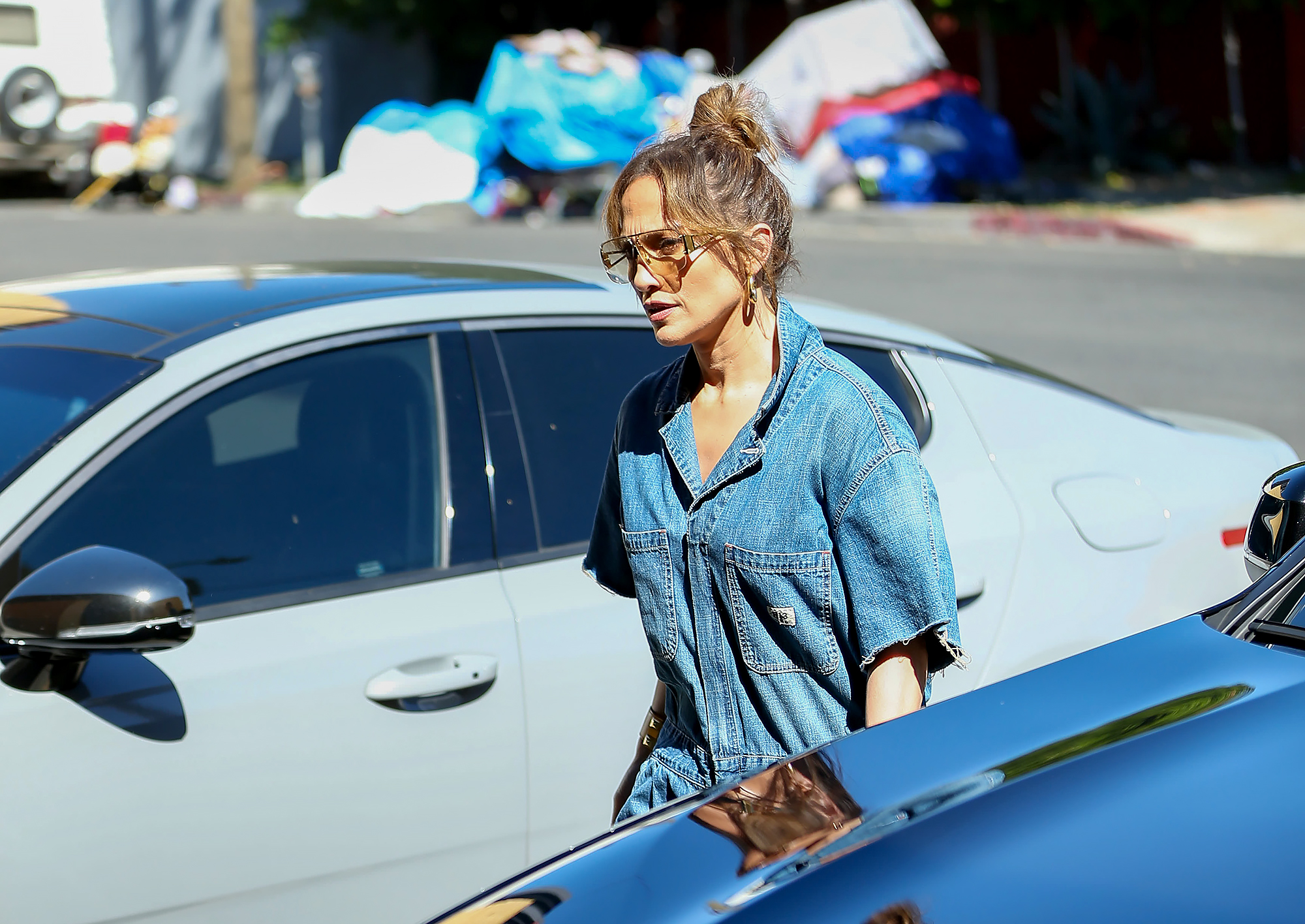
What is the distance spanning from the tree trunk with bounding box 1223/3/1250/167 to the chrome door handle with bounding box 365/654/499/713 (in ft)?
70.3

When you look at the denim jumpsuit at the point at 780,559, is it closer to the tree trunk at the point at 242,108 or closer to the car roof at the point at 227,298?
the car roof at the point at 227,298

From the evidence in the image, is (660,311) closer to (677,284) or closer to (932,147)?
(677,284)

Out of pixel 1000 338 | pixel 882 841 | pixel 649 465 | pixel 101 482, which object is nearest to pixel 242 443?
pixel 101 482

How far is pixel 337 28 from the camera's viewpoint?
28.6 metres

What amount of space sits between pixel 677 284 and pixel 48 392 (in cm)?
134

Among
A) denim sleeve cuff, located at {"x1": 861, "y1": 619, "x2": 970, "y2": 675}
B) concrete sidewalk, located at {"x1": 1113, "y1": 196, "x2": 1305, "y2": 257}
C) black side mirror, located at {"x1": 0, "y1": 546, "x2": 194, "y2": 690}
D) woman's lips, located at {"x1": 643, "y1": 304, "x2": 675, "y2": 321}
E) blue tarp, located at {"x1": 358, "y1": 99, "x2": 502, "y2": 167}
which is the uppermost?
woman's lips, located at {"x1": 643, "y1": 304, "x2": 675, "y2": 321}

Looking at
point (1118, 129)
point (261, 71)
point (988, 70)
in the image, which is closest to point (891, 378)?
point (1118, 129)

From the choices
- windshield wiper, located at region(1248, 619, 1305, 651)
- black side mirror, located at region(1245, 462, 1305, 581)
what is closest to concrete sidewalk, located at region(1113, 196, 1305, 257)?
black side mirror, located at region(1245, 462, 1305, 581)

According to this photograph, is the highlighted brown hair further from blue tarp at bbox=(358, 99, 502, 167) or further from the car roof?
blue tarp at bbox=(358, 99, 502, 167)

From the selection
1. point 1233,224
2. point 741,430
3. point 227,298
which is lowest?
point 1233,224

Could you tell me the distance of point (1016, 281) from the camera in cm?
1308

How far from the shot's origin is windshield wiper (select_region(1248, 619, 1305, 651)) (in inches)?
78.8

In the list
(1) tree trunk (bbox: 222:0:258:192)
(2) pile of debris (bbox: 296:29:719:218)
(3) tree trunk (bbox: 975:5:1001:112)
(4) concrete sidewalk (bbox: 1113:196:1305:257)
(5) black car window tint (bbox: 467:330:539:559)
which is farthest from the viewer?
(1) tree trunk (bbox: 222:0:258:192)

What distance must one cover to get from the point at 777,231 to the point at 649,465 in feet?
1.28
